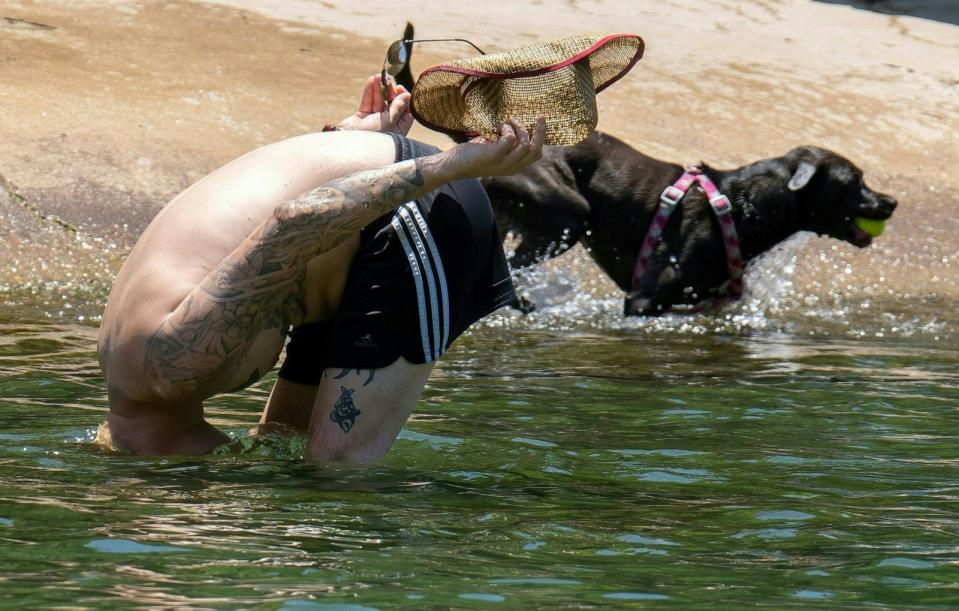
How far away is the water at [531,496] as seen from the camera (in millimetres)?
3145

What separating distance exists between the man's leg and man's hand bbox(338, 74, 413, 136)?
2.82ft

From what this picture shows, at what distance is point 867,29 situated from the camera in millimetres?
16328

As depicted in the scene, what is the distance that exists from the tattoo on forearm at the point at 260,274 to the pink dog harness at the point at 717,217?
5.08 metres

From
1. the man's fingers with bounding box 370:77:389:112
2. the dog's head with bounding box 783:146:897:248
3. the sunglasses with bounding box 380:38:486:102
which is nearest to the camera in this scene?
the sunglasses with bounding box 380:38:486:102

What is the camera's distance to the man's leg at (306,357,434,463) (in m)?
3.99

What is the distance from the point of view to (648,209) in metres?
8.84

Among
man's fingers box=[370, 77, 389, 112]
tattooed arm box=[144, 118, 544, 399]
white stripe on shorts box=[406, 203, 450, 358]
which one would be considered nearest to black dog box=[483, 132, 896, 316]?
man's fingers box=[370, 77, 389, 112]

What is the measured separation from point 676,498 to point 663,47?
10.6 m

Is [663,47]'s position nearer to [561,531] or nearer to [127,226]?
[127,226]

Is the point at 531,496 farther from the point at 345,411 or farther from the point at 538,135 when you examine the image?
the point at 538,135

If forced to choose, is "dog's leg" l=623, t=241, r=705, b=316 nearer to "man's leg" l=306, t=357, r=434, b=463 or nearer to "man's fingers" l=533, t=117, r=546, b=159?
"man's leg" l=306, t=357, r=434, b=463

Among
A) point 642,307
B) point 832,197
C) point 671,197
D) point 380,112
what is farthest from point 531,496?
point 832,197

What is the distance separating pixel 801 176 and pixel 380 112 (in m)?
4.91

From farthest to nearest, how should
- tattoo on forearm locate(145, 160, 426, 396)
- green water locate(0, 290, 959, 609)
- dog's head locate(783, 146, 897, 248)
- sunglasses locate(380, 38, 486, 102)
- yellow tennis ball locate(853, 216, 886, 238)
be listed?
yellow tennis ball locate(853, 216, 886, 238) < dog's head locate(783, 146, 897, 248) < sunglasses locate(380, 38, 486, 102) < tattoo on forearm locate(145, 160, 426, 396) < green water locate(0, 290, 959, 609)
